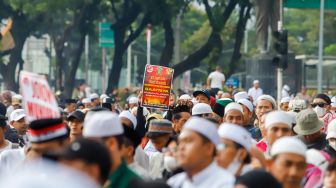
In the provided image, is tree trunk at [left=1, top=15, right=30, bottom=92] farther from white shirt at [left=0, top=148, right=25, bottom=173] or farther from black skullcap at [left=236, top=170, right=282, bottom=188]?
black skullcap at [left=236, top=170, right=282, bottom=188]

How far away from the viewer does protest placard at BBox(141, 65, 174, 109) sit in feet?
56.4

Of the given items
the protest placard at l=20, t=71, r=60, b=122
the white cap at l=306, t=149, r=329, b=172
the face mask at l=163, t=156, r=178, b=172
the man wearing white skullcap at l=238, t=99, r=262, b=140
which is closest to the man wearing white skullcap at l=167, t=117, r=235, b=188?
the protest placard at l=20, t=71, r=60, b=122

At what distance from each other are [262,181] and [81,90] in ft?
124

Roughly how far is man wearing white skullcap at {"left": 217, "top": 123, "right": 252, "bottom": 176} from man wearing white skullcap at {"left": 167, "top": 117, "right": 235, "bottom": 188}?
19.7 inches

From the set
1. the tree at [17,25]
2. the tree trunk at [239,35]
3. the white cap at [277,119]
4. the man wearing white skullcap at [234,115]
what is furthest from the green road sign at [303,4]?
the white cap at [277,119]

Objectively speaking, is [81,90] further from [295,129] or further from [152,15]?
[295,129]

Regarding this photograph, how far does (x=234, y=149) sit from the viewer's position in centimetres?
877

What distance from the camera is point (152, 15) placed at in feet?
160

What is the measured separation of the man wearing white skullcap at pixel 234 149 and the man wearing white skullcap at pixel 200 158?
501 millimetres

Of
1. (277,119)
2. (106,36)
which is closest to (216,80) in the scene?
(106,36)

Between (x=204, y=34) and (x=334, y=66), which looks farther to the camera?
(x=204, y=34)

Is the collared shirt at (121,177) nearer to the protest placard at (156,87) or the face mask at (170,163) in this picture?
the face mask at (170,163)

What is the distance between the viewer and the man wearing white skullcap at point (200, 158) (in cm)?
786

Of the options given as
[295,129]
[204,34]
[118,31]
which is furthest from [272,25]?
[204,34]
